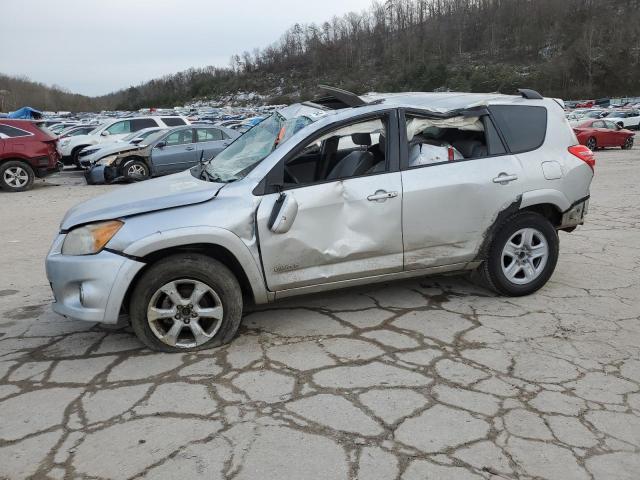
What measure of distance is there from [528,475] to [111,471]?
1.95 metres

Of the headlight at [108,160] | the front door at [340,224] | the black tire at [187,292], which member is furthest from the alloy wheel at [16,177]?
the front door at [340,224]

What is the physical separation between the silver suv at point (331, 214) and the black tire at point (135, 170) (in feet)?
31.5

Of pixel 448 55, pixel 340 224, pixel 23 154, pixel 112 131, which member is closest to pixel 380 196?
pixel 340 224

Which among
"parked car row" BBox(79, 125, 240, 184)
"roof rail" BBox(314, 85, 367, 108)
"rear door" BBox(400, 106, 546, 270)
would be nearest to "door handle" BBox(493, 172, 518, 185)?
"rear door" BBox(400, 106, 546, 270)

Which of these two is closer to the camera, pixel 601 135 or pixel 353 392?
pixel 353 392

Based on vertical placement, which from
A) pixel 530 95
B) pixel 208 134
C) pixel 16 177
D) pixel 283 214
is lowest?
pixel 16 177

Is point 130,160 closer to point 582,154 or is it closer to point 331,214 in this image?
point 331,214

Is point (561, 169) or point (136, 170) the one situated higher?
point (561, 169)

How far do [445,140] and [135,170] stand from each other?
10.8 metres

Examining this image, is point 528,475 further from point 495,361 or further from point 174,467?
point 174,467

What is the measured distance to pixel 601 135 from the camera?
71.6 feet

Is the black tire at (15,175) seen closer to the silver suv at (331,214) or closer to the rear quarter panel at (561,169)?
the silver suv at (331,214)

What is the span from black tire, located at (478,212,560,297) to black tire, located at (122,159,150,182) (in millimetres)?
11009

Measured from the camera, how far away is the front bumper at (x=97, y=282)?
3486 millimetres
